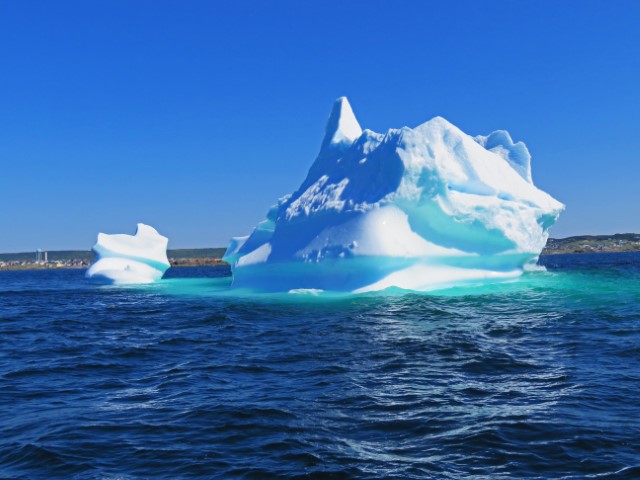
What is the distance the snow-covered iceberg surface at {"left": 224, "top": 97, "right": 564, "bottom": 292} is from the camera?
789 inches

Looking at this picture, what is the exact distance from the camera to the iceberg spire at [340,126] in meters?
25.9

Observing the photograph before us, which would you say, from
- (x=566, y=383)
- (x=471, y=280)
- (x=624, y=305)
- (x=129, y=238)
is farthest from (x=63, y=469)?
(x=129, y=238)

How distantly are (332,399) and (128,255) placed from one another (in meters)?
34.4

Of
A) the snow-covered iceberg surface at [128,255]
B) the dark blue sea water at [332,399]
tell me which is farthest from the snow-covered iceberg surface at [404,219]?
the snow-covered iceberg surface at [128,255]

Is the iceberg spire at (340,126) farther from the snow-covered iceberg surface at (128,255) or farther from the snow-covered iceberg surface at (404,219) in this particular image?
the snow-covered iceberg surface at (128,255)

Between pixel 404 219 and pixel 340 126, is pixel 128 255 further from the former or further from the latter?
pixel 404 219

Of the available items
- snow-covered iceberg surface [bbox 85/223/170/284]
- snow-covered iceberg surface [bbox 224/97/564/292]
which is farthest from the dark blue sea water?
snow-covered iceberg surface [bbox 85/223/170/284]

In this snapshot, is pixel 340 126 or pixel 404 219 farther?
pixel 340 126

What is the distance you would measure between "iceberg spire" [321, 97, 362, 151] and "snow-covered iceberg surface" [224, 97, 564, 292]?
0.52 feet

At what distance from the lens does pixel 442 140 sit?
78.2 ft

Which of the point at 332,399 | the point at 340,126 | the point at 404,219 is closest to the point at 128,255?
the point at 340,126

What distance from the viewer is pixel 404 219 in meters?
20.7

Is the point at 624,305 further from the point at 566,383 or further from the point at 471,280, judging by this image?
the point at 566,383

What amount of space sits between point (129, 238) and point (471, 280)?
25539 millimetres
